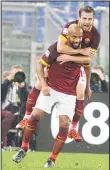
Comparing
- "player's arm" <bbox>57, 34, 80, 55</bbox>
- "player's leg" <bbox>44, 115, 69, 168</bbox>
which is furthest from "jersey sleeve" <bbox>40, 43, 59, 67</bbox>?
"player's leg" <bbox>44, 115, 69, 168</bbox>

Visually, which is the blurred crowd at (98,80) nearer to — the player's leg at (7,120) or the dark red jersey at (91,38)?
the player's leg at (7,120)

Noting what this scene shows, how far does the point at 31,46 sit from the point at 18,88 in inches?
64.1

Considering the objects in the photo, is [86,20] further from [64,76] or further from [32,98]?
[32,98]

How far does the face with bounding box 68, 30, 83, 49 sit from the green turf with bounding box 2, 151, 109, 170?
1.66 meters

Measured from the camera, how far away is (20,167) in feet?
31.5

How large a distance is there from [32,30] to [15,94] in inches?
80.1

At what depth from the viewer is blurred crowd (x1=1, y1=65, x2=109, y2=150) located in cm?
1386

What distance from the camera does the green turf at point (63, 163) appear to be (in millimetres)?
9773

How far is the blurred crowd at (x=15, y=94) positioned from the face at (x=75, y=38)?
4.35 meters

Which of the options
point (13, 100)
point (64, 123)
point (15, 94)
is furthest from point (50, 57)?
point (13, 100)

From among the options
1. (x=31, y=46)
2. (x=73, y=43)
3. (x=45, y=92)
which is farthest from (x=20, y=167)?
(x=31, y=46)

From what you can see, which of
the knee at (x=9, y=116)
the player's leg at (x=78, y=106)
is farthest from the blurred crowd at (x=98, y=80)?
the player's leg at (x=78, y=106)

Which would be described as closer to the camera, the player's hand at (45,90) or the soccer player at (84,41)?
the soccer player at (84,41)

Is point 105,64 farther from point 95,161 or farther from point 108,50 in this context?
point 95,161
